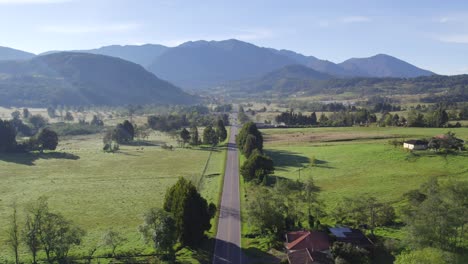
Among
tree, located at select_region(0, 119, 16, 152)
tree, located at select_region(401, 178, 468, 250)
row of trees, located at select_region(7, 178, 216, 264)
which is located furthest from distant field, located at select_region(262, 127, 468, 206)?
tree, located at select_region(0, 119, 16, 152)

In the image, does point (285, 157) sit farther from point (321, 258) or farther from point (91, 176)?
point (321, 258)

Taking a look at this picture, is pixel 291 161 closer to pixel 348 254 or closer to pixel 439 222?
pixel 439 222

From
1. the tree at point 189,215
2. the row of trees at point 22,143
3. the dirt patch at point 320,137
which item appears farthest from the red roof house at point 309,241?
the row of trees at point 22,143

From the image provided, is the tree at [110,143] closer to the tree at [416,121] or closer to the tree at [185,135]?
the tree at [185,135]

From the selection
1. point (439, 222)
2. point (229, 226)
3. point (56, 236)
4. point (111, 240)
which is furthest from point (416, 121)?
point (56, 236)

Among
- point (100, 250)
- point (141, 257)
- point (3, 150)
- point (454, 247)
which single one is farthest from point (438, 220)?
point (3, 150)
